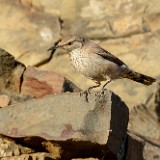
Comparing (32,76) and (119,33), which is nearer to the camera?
(32,76)

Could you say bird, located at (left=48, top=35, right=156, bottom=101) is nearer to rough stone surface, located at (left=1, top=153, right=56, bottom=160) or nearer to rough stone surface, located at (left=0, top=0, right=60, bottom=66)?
rough stone surface, located at (left=1, top=153, right=56, bottom=160)

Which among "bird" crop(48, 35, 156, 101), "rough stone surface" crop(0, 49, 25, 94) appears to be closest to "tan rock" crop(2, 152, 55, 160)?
"bird" crop(48, 35, 156, 101)

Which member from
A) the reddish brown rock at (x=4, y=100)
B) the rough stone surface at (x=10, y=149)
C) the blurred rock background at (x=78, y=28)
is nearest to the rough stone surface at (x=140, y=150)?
the rough stone surface at (x=10, y=149)

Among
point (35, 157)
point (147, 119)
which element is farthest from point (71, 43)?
point (147, 119)

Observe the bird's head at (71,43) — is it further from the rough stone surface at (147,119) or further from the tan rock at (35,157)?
the rough stone surface at (147,119)

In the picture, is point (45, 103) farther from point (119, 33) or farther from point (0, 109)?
point (119, 33)

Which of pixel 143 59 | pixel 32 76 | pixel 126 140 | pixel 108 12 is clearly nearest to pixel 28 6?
pixel 108 12
